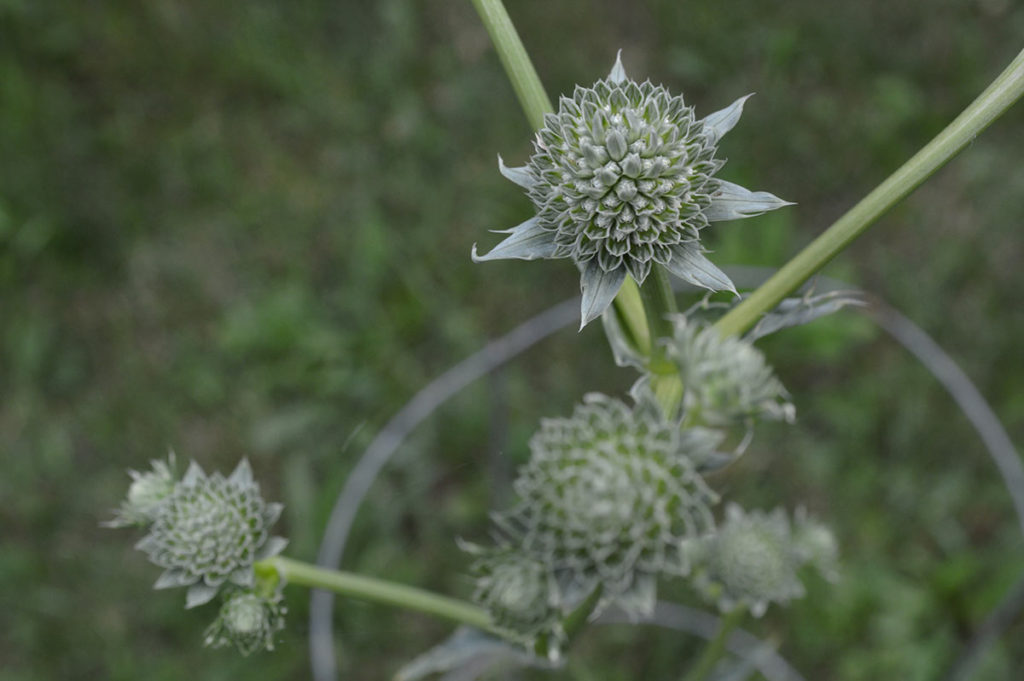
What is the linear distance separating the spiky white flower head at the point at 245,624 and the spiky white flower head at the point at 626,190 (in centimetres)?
69

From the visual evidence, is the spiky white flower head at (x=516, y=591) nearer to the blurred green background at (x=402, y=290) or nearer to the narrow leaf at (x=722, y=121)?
the narrow leaf at (x=722, y=121)

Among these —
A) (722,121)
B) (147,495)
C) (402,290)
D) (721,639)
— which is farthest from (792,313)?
(402,290)

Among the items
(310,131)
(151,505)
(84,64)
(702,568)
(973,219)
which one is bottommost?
(702,568)

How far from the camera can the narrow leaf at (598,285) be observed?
1.29 meters

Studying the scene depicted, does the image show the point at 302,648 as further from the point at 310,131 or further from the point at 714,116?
the point at 714,116

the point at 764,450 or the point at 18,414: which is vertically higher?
the point at 18,414

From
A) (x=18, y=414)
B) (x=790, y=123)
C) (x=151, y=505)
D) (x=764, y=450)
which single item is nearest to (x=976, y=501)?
(x=764, y=450)

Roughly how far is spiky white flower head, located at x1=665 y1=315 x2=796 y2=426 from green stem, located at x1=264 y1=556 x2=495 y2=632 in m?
0.57

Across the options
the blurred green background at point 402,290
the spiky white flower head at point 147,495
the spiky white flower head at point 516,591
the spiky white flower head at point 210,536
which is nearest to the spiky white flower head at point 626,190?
the spiky white flower head at point 516,591

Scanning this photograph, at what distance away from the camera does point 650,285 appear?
1.39m

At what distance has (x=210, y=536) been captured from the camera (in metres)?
1.49

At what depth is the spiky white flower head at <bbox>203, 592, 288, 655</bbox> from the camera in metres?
1.45

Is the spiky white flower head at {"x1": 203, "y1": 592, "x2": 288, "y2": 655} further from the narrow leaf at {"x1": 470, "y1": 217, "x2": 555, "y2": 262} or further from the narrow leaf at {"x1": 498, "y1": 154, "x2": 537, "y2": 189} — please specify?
the narrow leaf at {"x1": 498, "y1": 154, "x2": 537, "y2": 189}

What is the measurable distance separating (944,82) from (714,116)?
9.46ft
